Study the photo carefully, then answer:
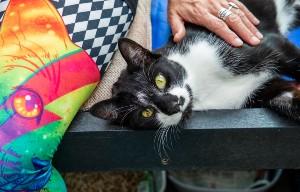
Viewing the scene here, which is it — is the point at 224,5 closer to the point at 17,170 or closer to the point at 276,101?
the point at 276,101

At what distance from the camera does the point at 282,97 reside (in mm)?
1111

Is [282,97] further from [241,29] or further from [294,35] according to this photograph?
[294,35]

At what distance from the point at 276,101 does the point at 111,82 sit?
0.46 metres

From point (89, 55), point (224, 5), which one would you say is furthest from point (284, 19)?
point (89, 55)

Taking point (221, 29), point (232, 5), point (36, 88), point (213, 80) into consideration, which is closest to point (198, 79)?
point (213, 80)

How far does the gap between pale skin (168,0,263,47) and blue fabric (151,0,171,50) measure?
0.02 metres

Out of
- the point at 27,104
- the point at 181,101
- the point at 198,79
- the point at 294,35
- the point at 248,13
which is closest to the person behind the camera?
the point at 27,104

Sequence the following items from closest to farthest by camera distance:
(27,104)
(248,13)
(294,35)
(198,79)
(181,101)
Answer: (27,104)
(181,101)
(198,79)
(248,13)
(294,35)

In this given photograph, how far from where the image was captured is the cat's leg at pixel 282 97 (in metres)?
1.04

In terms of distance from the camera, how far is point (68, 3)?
3.85 feet

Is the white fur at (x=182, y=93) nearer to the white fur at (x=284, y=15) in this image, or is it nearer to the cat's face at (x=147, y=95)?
the cat's face at (x=147, y=95)

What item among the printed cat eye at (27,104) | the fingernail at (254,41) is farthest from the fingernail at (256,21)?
the printed cat eye at (27,104)

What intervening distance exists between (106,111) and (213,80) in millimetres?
311

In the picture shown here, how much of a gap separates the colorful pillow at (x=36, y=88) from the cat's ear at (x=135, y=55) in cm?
10
